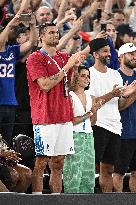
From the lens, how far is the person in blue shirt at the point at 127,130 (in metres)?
12.5

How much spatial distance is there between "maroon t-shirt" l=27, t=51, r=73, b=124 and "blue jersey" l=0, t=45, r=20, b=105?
3.66 feet

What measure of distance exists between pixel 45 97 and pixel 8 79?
1.36 m

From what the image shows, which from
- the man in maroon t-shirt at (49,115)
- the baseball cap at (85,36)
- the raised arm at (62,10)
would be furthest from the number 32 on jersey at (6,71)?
the baseball cap at (85,36)

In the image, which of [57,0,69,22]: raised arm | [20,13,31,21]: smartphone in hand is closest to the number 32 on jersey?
[20,13,31,21]: smartphone in hand

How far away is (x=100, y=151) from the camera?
12.1 meters

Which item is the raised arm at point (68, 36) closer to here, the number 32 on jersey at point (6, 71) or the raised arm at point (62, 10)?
the raised arm at point (62, 10)

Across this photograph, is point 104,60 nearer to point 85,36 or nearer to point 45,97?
point 45,97

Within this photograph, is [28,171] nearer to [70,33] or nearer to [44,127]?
[44,127]

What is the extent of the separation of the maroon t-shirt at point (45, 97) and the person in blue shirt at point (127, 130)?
1503 millimetres

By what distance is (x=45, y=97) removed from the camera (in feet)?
Answer: 36.3

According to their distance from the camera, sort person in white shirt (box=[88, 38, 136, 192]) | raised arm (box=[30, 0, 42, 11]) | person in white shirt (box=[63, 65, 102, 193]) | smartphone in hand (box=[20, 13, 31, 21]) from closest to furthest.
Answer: person in white shirt (box=[63, 65, 102, 193]) → smartphone in hand (box=[20, 13, 31, 21]) → person in white shirt (box=[88, 38, 136, 192]) → raised arm (box=[30, 0, 42, 11])

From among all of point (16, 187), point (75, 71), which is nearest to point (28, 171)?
point (16, 187)

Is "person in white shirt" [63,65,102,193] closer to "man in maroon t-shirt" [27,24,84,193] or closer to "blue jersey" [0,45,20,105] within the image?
"man in maroon t-shirt" [27,24,84,193]

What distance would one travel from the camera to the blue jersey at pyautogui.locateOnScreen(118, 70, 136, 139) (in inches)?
493
